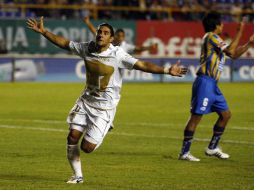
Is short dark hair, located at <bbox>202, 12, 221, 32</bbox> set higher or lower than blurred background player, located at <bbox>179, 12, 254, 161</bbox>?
higher

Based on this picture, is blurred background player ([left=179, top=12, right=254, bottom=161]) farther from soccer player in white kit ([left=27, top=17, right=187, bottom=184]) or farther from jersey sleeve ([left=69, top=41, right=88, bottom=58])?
jersey sleeve ([left=69, top=41, right=88, bottom=58])

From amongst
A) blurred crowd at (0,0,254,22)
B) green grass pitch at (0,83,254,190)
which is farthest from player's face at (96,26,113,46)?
blurred crowd at (0,0,254,22)

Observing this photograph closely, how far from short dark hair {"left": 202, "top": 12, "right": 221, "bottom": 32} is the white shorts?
320 cm

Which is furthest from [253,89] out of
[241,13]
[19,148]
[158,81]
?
[19,148]

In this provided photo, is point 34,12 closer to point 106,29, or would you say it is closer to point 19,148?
point 19,148

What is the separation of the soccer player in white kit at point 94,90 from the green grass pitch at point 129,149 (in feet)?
1.82

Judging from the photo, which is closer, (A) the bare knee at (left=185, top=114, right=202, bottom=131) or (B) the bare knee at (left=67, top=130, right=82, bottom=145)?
(B) the bare knee at (left=67, top=130, right=82, bottom=145)

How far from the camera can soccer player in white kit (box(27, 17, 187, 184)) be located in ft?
36.3

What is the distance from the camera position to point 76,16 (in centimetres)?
3803

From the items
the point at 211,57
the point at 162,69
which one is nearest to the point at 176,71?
the point at 162,69

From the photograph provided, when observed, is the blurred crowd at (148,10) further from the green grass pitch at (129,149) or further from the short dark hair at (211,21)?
the short dark hair at (211,21)

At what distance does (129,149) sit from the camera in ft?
50.1

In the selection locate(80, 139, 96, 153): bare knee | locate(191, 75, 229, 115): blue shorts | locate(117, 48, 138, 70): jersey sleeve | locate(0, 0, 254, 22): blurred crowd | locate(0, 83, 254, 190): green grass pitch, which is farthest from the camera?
locate(0, 0, 254, 22): blurred crowd

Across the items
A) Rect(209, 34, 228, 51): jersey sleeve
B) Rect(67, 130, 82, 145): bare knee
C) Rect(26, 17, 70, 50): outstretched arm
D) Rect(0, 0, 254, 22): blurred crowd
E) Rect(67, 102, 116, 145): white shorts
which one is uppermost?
Rect(26, 17, 70, 50): outstretched arm
